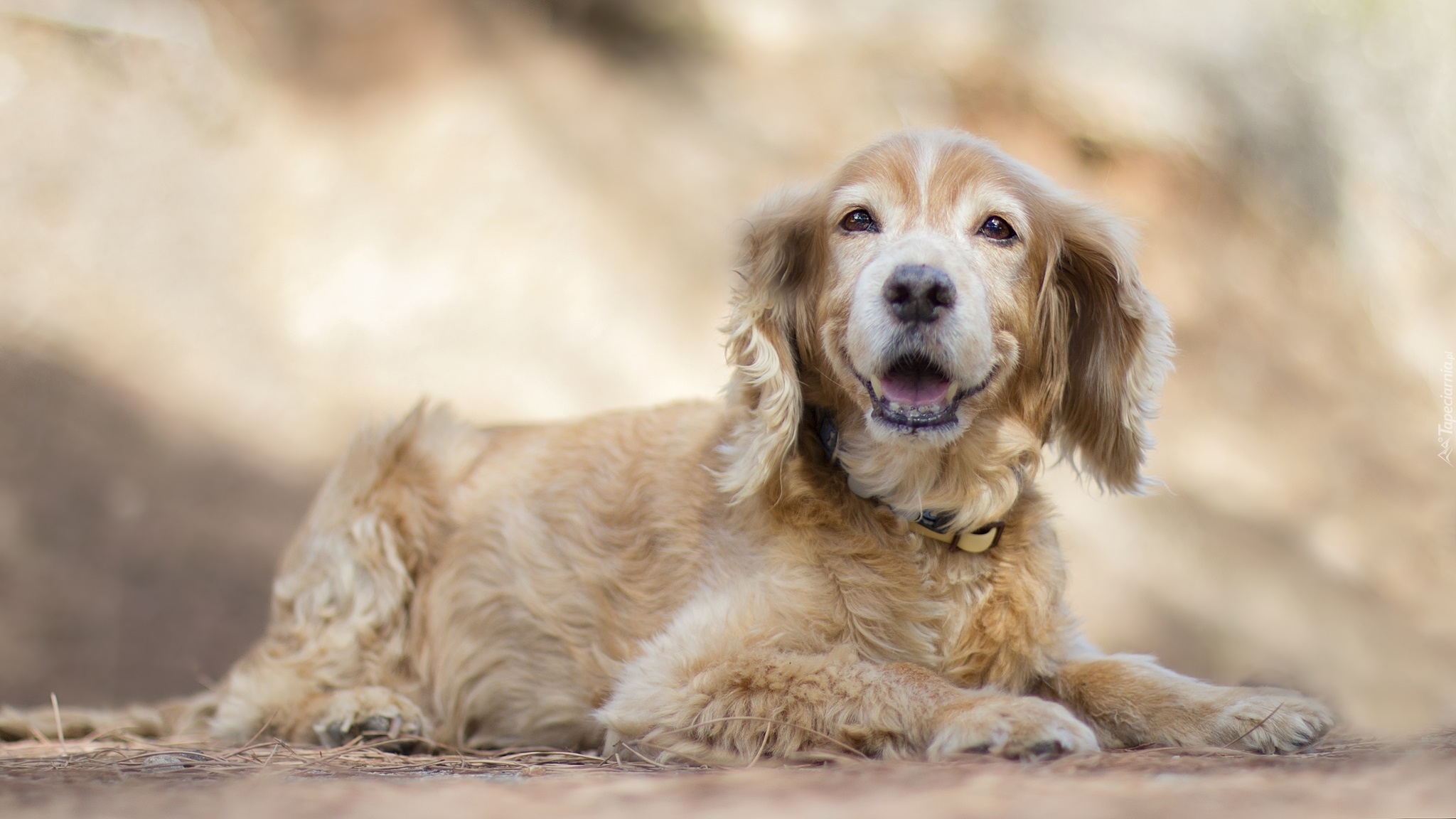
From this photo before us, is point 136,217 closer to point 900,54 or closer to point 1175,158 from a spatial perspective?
point 900,54

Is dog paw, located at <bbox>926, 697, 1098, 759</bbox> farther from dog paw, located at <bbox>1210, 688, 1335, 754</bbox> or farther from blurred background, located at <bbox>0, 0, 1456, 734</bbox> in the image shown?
blurred background, located at <bbox>0, 0, 1456, 734</bbox>

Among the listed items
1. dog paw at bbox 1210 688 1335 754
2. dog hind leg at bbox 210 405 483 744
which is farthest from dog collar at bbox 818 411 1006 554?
dog hind leg at bbox 210 405 483 744

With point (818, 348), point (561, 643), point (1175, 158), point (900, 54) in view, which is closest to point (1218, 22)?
point (1175, 158)

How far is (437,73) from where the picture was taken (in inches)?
394

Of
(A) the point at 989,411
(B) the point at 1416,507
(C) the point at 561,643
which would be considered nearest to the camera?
(A) the point at 989,411

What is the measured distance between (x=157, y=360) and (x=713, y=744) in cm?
740

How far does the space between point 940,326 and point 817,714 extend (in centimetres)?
118

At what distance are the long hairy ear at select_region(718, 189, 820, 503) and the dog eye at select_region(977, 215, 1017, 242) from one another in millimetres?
590

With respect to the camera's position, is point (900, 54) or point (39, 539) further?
point (900, 54)

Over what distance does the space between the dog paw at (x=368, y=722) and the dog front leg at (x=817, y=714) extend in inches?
45.0

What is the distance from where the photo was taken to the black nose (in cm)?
315

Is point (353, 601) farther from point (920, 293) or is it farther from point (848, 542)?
point (920, 293)

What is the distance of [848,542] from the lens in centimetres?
353

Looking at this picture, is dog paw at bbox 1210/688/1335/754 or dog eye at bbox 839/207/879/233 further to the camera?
dog eye at bbox 839/207/879/233
